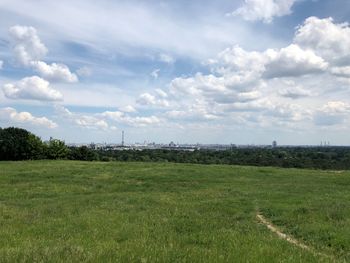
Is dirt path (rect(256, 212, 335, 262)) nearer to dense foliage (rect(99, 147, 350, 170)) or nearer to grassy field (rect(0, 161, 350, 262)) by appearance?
grassy field (rect(0, 161, 350, 262))

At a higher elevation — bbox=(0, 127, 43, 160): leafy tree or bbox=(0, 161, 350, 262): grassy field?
bbox=(0, 127, 43, 160): leafy tree

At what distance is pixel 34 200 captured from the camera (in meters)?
21.3

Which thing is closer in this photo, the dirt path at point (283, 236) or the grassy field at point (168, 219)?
the grassy field at point (168, 219)

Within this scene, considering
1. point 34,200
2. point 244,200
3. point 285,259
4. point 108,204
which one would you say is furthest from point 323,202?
point 34,200

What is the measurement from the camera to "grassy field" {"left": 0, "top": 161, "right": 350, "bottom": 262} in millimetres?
9273

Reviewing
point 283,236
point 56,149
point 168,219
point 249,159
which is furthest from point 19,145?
point 283,236

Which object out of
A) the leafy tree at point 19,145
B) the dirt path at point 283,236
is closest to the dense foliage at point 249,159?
the leafy tree at point 19,145

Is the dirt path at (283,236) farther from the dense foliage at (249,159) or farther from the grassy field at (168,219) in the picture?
the dense foliage at (249,159)

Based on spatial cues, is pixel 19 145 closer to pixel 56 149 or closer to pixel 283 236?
pixel 56 149

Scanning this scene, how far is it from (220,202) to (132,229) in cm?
724

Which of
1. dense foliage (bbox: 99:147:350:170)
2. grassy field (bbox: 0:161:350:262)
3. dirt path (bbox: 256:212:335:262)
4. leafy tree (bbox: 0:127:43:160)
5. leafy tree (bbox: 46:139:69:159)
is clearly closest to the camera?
grassy field (bbox: 0:161:350:262)

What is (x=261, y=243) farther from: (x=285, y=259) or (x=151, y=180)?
(x=151, y=180)

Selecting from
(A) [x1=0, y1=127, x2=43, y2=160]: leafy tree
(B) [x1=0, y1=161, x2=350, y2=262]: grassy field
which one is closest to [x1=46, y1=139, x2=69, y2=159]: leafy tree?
(A) [x1=0, y1=127, x2=43, y2=160]: leafy tree

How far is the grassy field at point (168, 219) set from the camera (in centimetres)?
927
